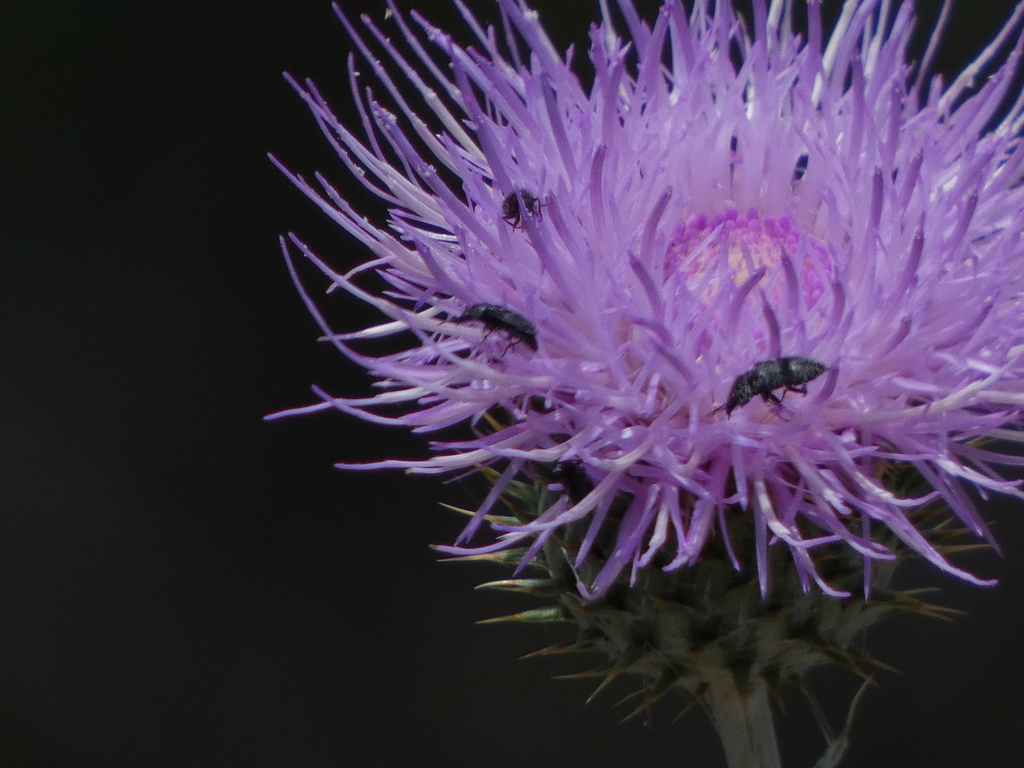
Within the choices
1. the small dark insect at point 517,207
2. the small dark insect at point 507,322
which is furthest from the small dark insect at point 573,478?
the small dark insect at point 517,207

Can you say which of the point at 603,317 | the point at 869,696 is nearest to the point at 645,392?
the point at 603,317

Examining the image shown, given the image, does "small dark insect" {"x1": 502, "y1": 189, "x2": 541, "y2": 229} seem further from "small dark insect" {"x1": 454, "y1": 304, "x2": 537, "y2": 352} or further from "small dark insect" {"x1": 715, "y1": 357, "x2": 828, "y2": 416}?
"small dark insect" {"x1": 715, "y1": 357, "x2": 828, "y2": 416}

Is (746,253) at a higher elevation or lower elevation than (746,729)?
higher

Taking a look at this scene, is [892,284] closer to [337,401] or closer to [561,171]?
[561,171]

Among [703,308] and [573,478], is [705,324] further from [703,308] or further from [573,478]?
[573,478]

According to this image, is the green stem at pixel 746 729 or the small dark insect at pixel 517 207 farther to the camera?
the green stem at pixel 746 729

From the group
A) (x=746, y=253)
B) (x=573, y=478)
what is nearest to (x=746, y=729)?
(x=573, y=478)

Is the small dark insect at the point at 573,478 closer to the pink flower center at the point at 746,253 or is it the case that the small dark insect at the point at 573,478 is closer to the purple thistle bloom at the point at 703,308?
the purple thistle bloom at the point at 703,308

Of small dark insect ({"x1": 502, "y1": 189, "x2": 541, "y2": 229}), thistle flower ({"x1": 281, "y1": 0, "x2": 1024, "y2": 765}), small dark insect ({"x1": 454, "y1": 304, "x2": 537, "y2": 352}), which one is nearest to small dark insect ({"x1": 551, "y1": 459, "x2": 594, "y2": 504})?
thistle flower ({"x1": 281, "y1": 0, "x2": 1024, "y2": 765})
